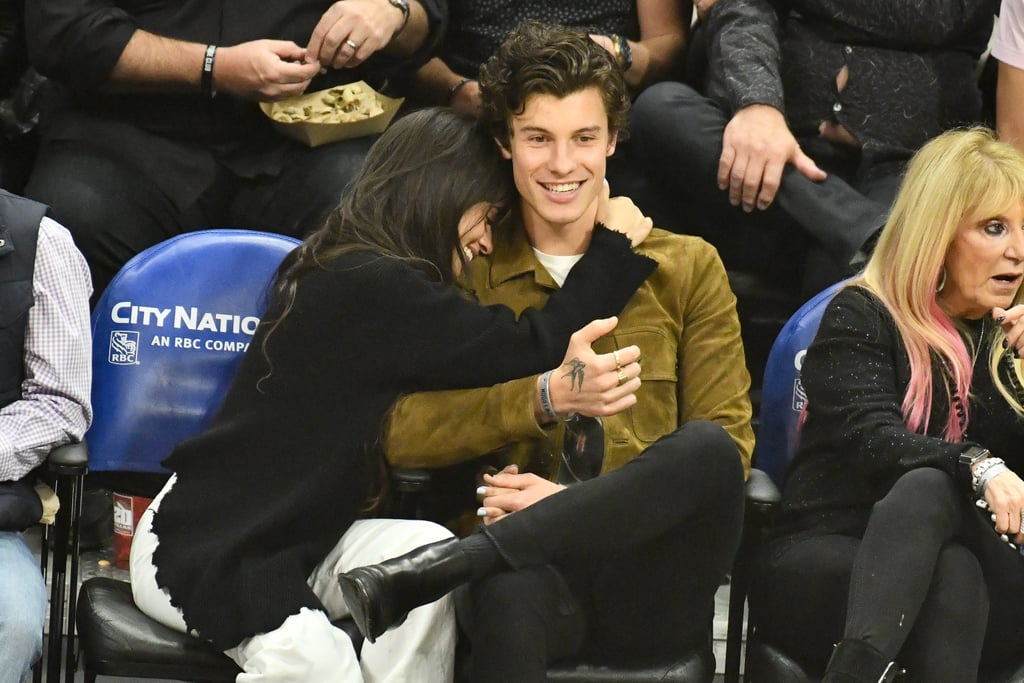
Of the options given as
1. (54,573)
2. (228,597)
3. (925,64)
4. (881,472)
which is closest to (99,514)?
(54,573)

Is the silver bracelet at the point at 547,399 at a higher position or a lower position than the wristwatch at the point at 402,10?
lower

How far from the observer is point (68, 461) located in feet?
8.72

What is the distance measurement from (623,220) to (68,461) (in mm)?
1105

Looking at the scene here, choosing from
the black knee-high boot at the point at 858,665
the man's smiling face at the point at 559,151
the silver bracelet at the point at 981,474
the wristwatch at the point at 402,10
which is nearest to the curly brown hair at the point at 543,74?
the man's smiling face at the point at 559,151

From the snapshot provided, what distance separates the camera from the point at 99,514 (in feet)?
11.0

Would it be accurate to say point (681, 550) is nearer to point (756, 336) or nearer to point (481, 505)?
point (481, 505)

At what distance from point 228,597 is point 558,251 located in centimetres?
91

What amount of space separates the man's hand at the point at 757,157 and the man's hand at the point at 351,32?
80cm

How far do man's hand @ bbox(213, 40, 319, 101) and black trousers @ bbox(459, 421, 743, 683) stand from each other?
1.33 metres

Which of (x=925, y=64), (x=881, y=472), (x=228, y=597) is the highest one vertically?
(x=925, y=64)

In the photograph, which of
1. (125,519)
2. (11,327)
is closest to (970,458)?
(125,519)

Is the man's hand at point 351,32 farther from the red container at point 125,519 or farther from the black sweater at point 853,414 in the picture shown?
the black sweater at point 853,414

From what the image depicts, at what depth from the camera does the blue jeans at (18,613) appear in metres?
2.56

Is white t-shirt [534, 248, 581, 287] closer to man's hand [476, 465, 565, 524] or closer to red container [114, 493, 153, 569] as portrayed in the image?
man's hand [476, 465, 565, 524]
